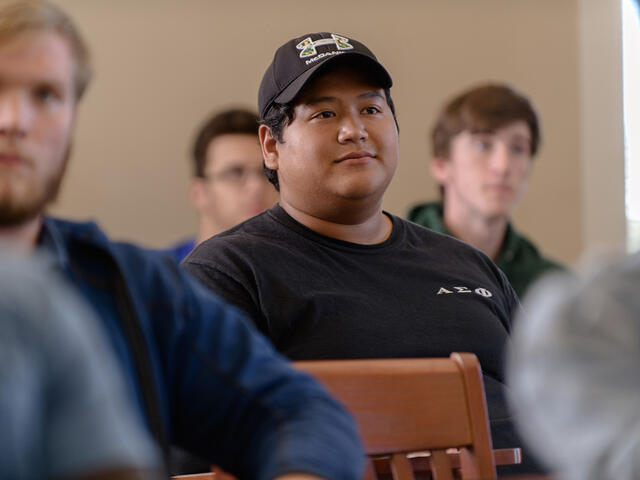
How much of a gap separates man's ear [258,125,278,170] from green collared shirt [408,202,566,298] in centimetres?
109

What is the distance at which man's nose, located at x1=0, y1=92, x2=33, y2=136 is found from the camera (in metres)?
1.02

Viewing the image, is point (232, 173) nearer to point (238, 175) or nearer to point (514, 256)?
point (238, 175)

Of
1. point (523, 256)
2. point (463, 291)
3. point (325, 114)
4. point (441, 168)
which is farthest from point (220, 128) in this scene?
point (463, 291)

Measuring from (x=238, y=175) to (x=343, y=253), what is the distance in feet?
4.86

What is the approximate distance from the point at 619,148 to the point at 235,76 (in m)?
1.82

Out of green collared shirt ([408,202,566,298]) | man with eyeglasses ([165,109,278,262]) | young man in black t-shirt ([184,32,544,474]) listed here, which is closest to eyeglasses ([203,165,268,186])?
man with eyeglasses ([165,109,278,262])

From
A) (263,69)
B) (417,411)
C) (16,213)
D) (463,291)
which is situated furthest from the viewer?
(263,69)

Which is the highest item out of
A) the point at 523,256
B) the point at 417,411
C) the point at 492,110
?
the point at 492,110

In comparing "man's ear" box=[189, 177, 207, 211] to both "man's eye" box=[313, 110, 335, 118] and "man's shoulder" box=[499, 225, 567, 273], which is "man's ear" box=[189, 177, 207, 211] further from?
"man's eye" box=[313, 110, 335, 118]

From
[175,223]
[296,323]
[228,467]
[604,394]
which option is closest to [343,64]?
[296,323]

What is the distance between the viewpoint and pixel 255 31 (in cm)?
402

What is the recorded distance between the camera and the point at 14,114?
1.03m

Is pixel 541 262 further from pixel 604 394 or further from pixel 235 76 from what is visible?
pixel 604 394

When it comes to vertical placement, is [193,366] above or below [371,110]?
below
